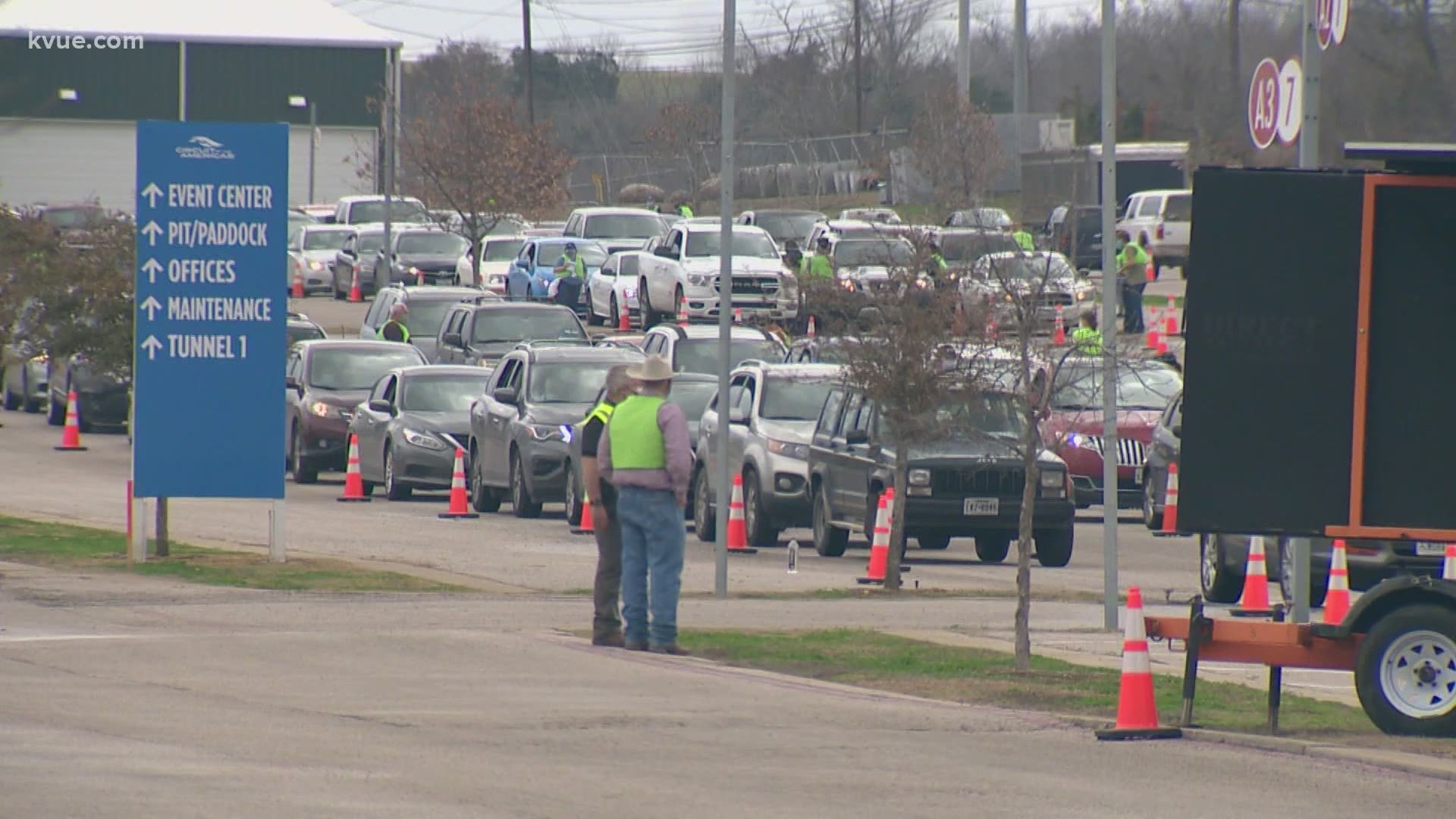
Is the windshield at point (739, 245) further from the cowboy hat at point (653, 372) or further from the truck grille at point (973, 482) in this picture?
the cowboy hat at point (653, 372)

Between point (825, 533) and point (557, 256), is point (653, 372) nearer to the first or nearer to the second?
point (825, 533)

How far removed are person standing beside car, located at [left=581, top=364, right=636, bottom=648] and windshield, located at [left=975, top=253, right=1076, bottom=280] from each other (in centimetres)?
252

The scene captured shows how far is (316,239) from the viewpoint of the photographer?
58969 mm

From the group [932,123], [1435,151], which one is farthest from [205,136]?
[932,123]

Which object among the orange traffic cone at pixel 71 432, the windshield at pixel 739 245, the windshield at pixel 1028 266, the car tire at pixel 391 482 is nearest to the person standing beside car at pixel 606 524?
the windshield at pixel 1028 266

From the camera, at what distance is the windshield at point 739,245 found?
144ft

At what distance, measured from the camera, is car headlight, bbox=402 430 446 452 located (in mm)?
27453

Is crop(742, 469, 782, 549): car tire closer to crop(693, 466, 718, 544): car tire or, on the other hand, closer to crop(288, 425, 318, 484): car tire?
crop(693, 466, 718, 544): car tire

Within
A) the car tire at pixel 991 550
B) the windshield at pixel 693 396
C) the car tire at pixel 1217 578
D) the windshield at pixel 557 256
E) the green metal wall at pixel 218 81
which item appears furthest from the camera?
the green metal wall at pixel 218 81

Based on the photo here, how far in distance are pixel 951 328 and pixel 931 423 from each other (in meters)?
0.82

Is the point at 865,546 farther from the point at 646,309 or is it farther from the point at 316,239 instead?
the point at 316,239

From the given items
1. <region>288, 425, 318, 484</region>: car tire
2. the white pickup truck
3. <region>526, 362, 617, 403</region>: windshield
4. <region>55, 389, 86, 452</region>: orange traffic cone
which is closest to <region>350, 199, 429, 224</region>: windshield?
the white pickup truck

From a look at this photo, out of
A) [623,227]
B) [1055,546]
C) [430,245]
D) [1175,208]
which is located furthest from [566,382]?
[1175,208]

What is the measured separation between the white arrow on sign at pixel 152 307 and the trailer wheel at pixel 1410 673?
11.3 m
